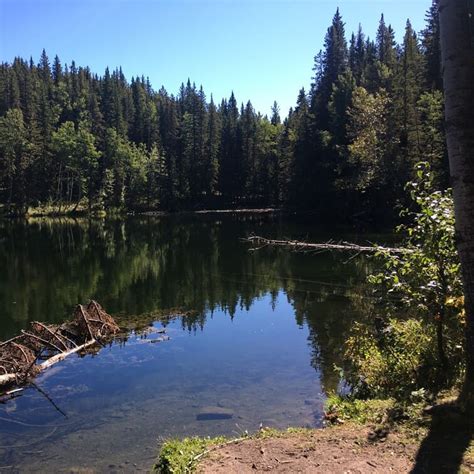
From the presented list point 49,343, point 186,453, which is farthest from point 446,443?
point 49,343

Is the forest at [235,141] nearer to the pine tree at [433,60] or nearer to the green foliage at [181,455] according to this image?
the pine tree at [433,60]

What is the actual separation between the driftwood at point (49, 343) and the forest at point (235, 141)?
119ft

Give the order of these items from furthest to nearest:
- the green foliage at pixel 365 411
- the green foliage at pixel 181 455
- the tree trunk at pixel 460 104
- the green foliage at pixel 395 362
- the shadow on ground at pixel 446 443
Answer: the green foliage at pixel 395 362, the green foliage at pixel 365 411, the green foliage at pixel 181 455, the tree trunk at pixel 460 104, the shadow on ground at pixel 446 443

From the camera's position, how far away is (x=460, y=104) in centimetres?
561

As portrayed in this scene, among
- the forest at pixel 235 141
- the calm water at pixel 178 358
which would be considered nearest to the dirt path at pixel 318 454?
the calm water at pixel 178 358

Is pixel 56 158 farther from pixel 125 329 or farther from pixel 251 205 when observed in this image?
pixel 125 329

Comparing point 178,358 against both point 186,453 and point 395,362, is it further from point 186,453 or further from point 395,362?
point 186,453

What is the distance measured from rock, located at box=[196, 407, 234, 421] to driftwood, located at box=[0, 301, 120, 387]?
5.27m

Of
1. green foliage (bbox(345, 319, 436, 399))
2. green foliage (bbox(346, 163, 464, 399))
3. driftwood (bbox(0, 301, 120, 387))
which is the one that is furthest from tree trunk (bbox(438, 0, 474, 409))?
driftwood (bbox(0, 301, 120, 387))

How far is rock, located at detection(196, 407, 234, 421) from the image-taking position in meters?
10.7

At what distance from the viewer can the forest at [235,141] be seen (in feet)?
179

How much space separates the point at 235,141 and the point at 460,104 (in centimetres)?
11087

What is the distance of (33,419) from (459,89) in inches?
419

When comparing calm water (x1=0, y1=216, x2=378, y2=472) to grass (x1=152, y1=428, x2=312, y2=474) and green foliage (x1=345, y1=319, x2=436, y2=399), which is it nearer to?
green foliage (x1=345, y1=319, x2=436, y2=399)
